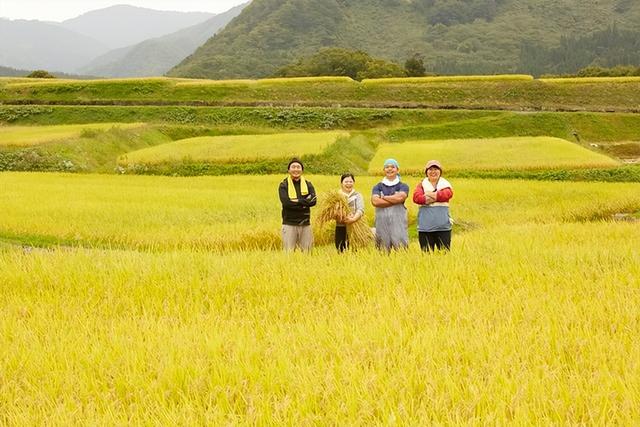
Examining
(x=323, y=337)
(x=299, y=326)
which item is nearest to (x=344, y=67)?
(x=299, y=326)

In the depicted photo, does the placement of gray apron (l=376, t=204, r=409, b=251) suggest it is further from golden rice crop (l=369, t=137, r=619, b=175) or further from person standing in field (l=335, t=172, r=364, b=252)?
golden rice crop (l=369, t=137, r=619, b=175)

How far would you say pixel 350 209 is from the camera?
9.48 meters

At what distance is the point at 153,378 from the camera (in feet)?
11.1

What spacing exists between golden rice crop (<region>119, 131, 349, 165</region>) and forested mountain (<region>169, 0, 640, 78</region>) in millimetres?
97983

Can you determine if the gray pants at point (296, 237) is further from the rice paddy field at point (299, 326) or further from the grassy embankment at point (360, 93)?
the grassy embankment at point (360, 93)

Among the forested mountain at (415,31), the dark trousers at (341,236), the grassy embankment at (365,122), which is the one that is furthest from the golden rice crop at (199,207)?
the forested mountain at (415,31)

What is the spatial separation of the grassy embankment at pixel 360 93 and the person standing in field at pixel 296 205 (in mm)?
35879

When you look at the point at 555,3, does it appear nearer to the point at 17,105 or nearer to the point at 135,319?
the point at 17,105

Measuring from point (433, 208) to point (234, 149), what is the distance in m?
20.9

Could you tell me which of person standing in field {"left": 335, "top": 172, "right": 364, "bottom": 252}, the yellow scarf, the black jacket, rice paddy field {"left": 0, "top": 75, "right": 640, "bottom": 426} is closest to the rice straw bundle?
person standing in field {"left": 335, "top": 172, "right": 364, "bottom": 252}

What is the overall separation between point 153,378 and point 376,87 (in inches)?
1780

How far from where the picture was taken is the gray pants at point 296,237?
9359 mm

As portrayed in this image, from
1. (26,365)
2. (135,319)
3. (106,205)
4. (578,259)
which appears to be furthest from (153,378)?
(106,205)

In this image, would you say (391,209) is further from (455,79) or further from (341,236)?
(455,79)
